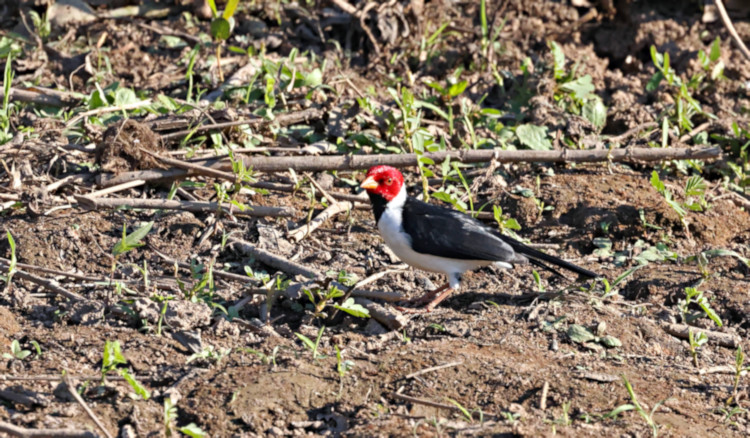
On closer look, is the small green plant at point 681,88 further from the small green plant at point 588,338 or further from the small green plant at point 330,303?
the small green plant at point 330,303

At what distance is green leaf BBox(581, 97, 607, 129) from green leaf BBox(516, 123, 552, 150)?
49 centimetres

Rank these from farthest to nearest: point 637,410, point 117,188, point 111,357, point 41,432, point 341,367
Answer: point 117,188 < point 341,367 < point 637,410 < point 111,357 < point 41,432

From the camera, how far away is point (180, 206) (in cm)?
560

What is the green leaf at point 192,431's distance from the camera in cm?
341

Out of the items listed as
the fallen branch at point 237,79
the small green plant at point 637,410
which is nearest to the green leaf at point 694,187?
the small green plant at point 637,410

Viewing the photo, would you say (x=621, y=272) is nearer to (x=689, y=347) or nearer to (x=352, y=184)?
(x=689, y=347)

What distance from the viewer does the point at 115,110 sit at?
253 inches

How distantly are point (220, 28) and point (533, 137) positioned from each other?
8.43 ft

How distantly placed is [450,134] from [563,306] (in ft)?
7.83

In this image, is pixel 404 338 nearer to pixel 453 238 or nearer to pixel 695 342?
pixel 453 238

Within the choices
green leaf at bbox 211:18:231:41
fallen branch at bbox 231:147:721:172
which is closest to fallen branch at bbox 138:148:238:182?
fallen branch at bbox 231:147:721:172

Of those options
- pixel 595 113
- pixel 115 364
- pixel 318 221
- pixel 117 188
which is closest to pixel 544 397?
pixel 115 364

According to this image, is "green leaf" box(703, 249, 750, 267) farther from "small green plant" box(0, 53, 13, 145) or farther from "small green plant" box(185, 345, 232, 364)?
"small green plant" box(0, 53, 13, 145)

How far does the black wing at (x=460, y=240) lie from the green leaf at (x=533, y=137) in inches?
64.7
